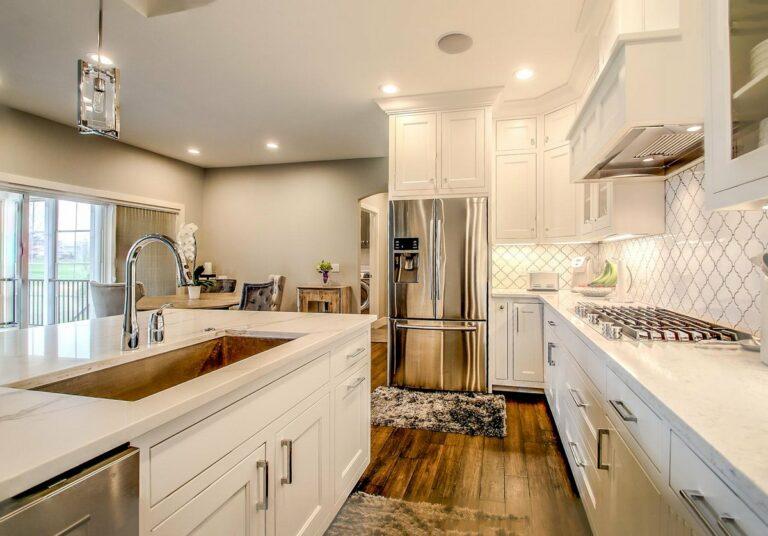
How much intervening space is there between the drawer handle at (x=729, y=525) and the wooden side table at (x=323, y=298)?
188 inches

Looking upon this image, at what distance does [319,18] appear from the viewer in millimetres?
2381

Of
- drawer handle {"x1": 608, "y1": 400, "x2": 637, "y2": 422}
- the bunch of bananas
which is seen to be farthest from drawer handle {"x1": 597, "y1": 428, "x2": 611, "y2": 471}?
the bunch of bananas

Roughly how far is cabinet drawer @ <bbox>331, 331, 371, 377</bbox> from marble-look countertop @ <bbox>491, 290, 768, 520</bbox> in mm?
1008

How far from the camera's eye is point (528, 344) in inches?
131

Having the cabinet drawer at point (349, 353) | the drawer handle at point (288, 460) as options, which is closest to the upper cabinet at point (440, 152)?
the cabinet drawer at point (349, 353)

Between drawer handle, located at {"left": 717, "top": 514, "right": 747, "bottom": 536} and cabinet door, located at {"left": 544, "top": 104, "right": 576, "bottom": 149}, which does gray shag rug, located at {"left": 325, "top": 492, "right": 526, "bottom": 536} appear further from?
cabinet door, located at {"left": 544, "top": 104, "right": 576, "bottom": 149}

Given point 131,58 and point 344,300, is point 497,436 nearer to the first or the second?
point 344,300

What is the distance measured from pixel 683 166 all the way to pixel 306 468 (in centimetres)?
227

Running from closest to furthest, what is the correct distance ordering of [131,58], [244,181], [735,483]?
[735,483]
[131,58]
[244,181]

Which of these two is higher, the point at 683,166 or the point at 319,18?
the point at 319,18

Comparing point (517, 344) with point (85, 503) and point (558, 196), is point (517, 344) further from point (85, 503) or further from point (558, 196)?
point (85, 503)

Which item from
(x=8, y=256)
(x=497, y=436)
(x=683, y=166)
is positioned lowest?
(x=497, y=436)

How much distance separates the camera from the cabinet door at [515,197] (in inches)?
141

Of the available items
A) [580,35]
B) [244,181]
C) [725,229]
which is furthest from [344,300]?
[725,229]
